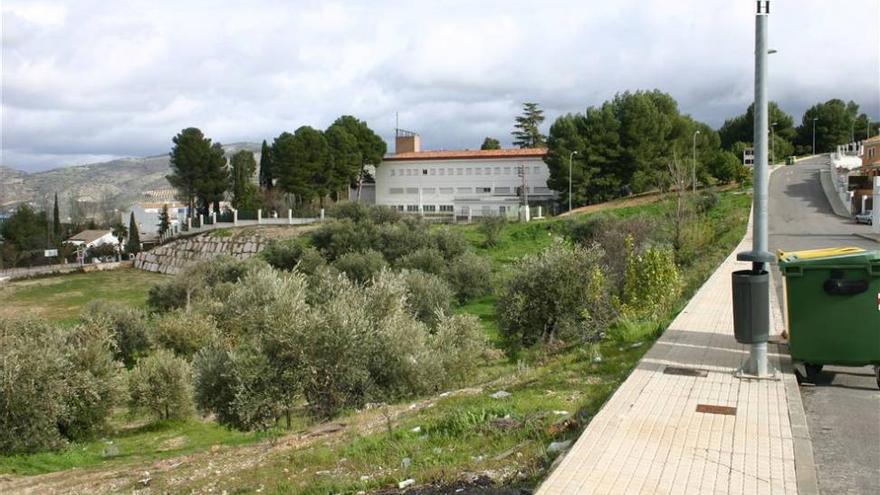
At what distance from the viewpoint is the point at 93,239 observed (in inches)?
3893

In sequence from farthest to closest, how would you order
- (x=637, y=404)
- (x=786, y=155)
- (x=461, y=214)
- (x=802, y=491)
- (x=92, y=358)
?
(x=786, y=155)
(x=461, y=214)
(x=92, y=358)
(x=637, y=404)
(x=802, y=491)

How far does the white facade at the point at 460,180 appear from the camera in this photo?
78812 mm

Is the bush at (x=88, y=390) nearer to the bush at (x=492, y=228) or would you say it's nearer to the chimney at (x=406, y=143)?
the bush at (x=492, y=228)

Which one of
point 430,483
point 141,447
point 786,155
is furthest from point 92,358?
point 786,155

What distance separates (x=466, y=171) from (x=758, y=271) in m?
75.1

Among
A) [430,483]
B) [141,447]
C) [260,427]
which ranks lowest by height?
[141,447]

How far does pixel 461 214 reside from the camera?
74.7m

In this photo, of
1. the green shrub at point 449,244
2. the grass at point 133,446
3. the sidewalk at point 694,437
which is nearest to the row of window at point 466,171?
the green shrub at point 449,244

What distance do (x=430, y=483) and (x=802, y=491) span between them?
2728 millimetres

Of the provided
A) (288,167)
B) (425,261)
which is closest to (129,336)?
(425,261)

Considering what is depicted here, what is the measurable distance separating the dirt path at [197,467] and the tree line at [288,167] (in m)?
64.5

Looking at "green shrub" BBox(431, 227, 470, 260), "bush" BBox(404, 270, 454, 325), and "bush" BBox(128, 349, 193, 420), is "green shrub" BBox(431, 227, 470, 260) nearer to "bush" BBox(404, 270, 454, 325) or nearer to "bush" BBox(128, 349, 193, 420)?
"bush" BBox(404, 270, 454, 325)

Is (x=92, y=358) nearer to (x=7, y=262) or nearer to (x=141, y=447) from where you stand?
(x=141, y=447)

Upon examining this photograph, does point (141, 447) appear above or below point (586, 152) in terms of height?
below
